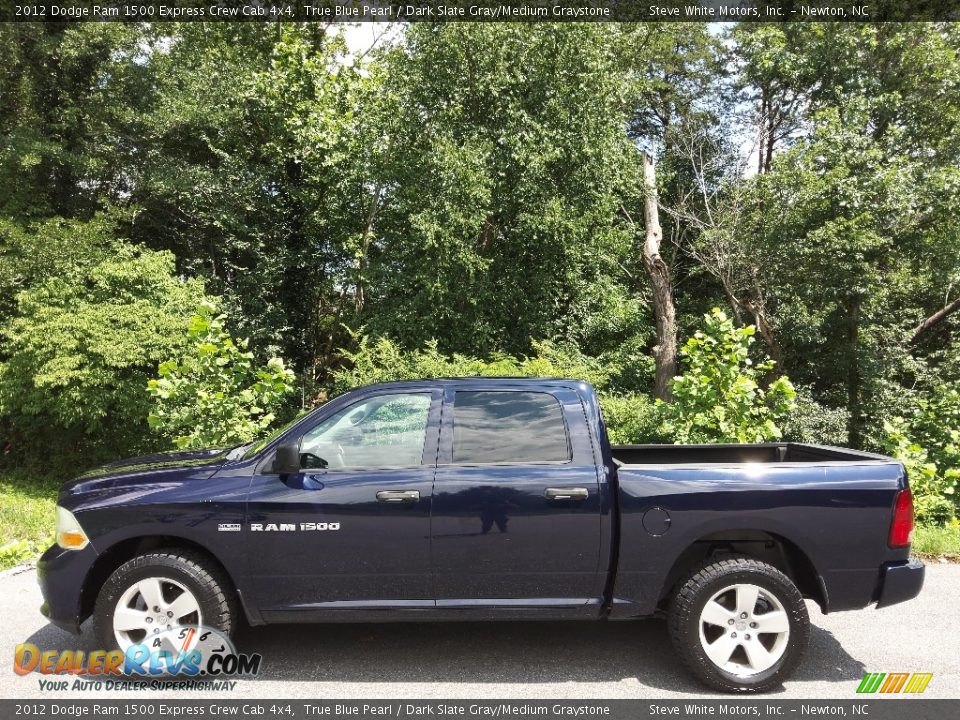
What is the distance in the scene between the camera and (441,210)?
41.4ft

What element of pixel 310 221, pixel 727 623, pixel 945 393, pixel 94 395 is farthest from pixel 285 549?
pixel 310 221

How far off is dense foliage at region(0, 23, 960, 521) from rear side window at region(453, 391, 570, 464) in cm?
597

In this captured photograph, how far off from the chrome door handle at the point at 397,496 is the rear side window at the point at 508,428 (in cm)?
32

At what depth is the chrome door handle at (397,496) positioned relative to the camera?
3.76 meters

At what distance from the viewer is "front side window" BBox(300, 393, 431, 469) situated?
155 inches

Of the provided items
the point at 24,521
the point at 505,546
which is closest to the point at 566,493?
the point at 505,546

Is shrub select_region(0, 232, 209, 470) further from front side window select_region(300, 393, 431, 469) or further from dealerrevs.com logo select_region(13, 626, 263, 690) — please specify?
front side window select_region(300, 393, 431, 469)

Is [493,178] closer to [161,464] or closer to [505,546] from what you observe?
[161,464]

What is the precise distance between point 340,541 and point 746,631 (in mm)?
2358

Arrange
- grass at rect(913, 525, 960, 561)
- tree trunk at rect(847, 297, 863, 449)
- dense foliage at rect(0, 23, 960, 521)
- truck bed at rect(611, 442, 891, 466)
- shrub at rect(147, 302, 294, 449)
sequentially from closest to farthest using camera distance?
truck bed at rect(611, 442, 891, 466) < grass at rect(913, 525, 960, 561) < shrub at rect(147, 302, 294, 449) < dense foliage at rect(0, 23, 960, 521) < tree trunk at rect(847, 297, 863, 449)

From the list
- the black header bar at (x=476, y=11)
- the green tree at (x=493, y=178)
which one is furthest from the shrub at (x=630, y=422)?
the black header bar at (x=476, y=11)

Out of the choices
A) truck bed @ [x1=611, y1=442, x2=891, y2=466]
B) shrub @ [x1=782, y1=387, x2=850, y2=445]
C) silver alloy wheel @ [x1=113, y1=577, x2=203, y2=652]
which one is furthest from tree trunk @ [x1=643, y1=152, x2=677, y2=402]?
silver alloy wheel @ [x1=113, y1=577, x2=203, y2=652]

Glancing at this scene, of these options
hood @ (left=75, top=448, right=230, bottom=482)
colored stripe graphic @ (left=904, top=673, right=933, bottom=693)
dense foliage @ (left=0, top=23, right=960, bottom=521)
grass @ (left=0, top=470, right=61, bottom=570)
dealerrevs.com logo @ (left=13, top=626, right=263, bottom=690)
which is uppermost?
dense foliage @ (left=0, top=23, right=960, bottom=521)

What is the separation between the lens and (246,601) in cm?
382
